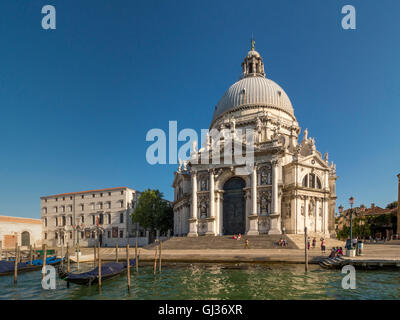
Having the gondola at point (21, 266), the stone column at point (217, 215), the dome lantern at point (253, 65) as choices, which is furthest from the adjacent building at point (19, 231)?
the dome lantern at point (253, 65)

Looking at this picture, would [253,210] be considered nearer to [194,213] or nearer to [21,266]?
[194,213]

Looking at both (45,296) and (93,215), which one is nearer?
(45,296)

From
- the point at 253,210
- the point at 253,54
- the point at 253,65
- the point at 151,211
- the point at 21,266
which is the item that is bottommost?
the point at 21,266

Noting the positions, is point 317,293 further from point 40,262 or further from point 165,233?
point 165,233

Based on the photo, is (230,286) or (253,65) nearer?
(230,286)

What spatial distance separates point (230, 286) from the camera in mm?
15008

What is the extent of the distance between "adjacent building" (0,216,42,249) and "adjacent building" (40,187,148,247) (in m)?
2.02

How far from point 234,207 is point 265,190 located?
16.0 ft

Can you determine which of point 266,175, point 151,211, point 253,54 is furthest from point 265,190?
point 253,54

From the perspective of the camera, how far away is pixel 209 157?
3600 centimetres
